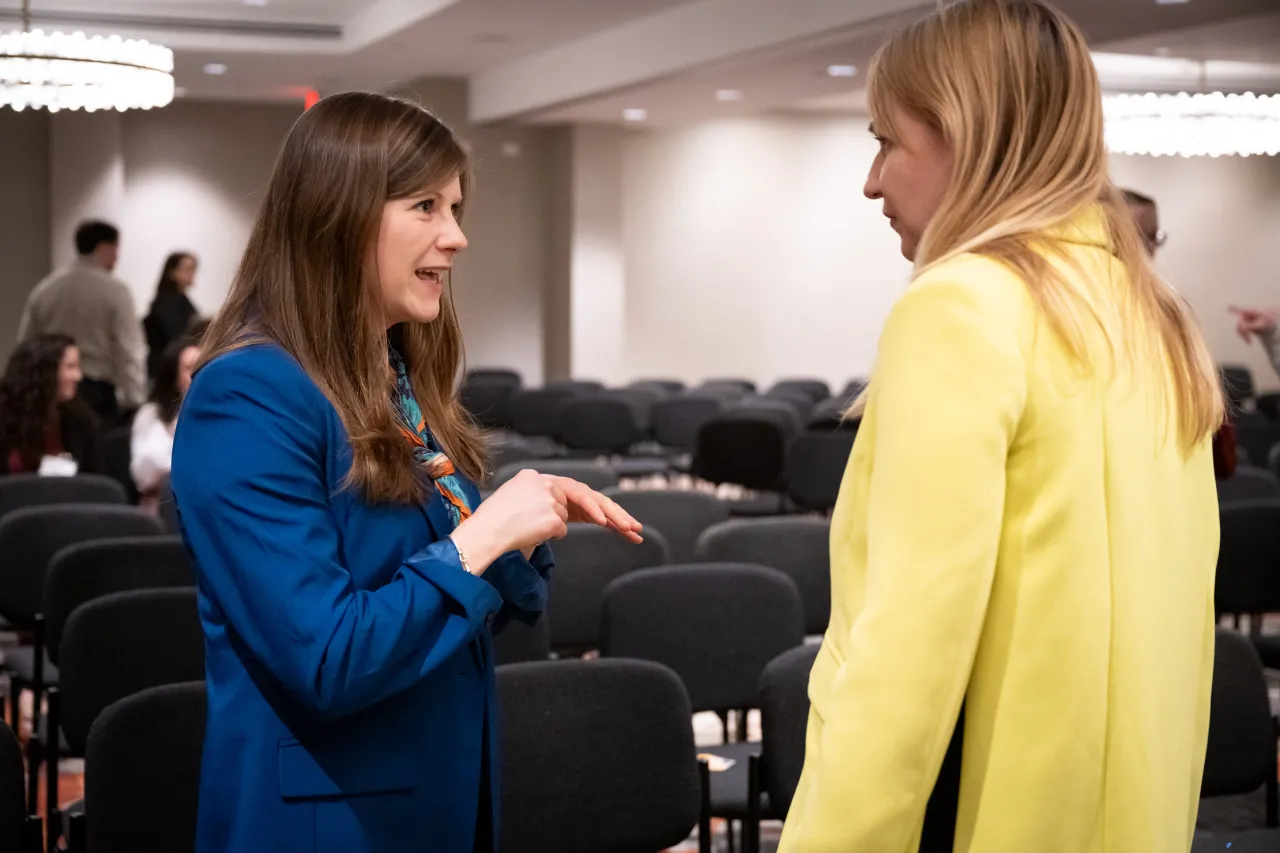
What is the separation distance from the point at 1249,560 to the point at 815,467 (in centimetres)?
291

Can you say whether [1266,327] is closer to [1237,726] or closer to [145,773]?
[1237,726]

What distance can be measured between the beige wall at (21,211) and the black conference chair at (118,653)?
37.9 ft

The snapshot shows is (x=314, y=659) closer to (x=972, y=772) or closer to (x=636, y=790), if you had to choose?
(x=972, y=772)

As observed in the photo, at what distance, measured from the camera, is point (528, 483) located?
5.27 ft

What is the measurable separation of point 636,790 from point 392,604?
3.99 ft

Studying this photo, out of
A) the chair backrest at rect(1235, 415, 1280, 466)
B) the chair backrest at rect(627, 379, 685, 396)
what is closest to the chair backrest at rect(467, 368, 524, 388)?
the chair backrest at rect(627, 379, 685, 396)

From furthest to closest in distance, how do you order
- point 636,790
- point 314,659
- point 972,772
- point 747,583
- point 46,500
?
point 46,500 → point 747,583 → point 636,790 → point 314,659 → point 972,772

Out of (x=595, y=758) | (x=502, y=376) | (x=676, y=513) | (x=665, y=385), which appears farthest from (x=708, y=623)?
(x=502, y=376)

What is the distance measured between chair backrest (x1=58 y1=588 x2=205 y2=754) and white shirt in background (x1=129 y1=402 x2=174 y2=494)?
7.88 ft

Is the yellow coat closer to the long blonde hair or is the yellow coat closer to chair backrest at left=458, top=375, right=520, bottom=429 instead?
the long blonde hair

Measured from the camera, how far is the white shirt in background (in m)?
5.54

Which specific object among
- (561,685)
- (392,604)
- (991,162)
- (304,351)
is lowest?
(561,685)

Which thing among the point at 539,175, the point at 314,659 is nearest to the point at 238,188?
the point at 539,175

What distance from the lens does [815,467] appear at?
23.8ft
